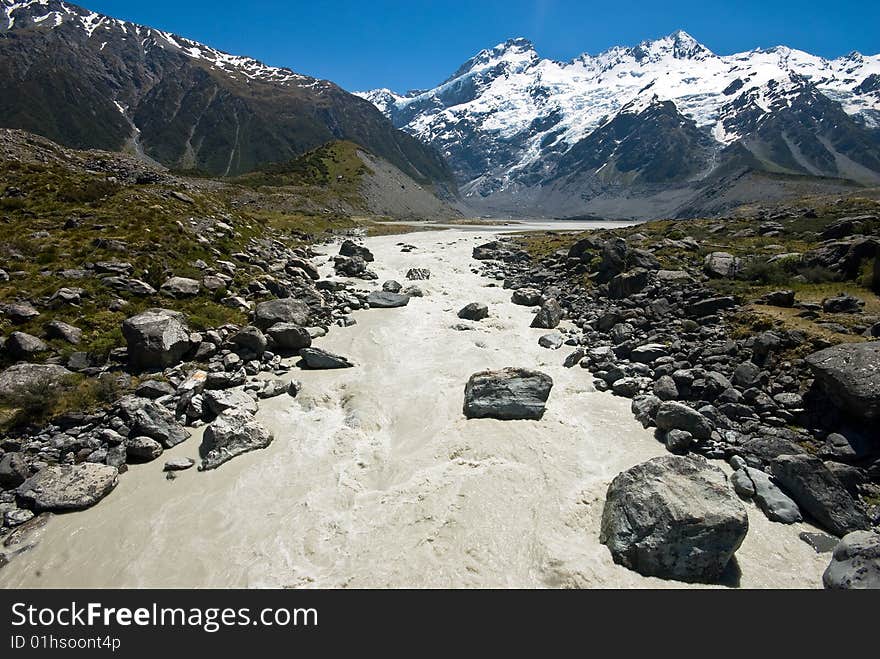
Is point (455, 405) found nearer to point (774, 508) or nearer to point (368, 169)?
point (774, 508)

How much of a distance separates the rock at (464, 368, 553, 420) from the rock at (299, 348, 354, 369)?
5.95 metres

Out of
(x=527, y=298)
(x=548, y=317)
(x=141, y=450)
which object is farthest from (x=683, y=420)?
(x=527, y=298)

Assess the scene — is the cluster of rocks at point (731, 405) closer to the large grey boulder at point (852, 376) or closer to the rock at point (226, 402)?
the large grey boulder at point (852, 376)

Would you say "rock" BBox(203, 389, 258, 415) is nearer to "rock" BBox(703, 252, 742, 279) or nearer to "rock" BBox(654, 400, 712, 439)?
"rock" BBox(654, 400, 712, 439)

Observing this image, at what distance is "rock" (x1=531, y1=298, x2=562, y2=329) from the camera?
24359mm

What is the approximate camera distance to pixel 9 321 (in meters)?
15.3

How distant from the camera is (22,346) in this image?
46.9 feet

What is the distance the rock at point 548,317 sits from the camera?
24359mm

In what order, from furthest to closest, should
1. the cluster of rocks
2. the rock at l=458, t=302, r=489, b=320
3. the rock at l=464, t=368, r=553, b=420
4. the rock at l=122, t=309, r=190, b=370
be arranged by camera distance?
the rock at l=458, t=302, r=489, b=320
the rock at l=122, t=309, r=190, b=370
the rock at l=464, t=368, r=553, b=420
the cluster of rocks

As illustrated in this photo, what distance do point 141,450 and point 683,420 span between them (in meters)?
16.0

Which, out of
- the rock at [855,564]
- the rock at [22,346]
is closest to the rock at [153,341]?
the rock at [22,346]

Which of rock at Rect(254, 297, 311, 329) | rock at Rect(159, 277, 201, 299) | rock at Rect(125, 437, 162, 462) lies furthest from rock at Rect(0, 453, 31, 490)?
rock at Rect(159, 277, 201, 299)

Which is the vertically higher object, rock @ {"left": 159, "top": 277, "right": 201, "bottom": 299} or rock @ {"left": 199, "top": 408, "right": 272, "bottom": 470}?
rock @ {"left": 159, "top": 277, "right": 201, "bottom": 299}
